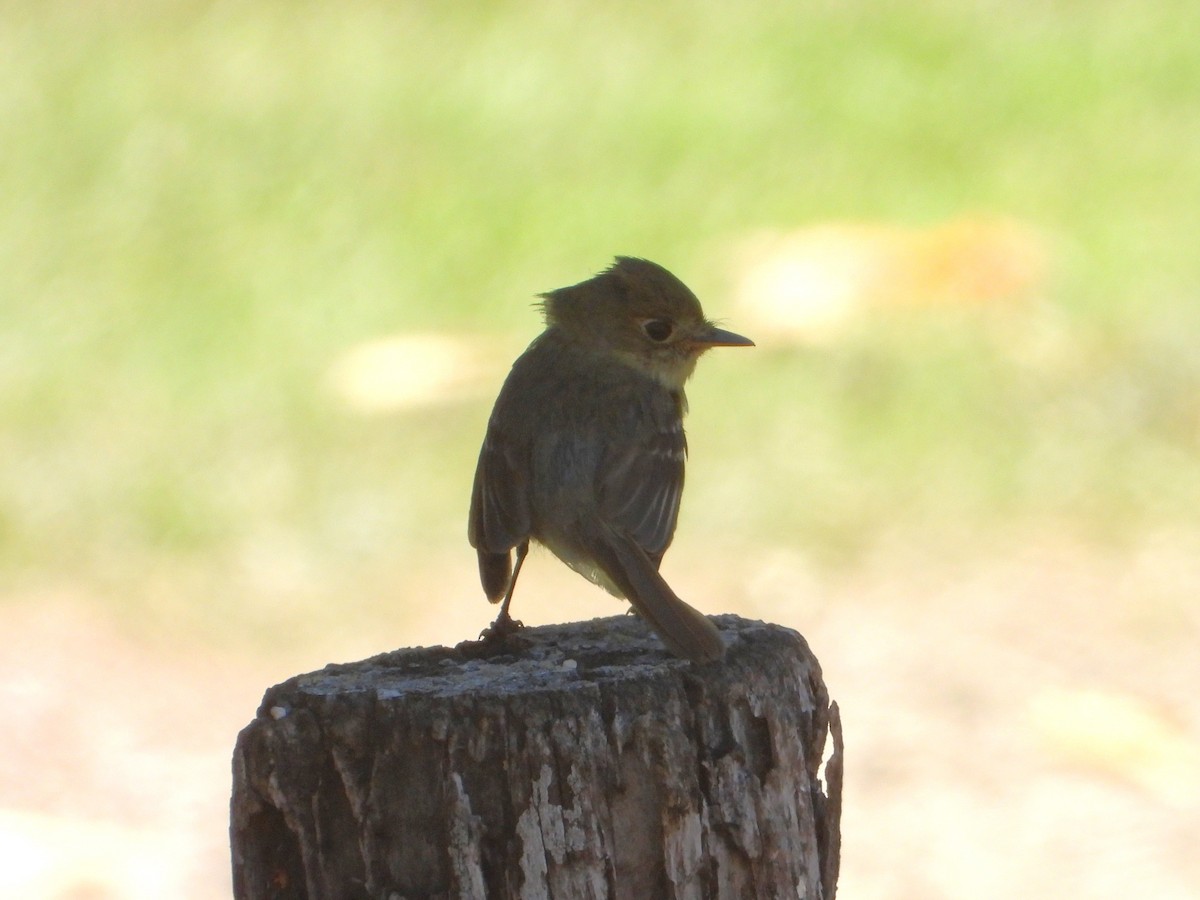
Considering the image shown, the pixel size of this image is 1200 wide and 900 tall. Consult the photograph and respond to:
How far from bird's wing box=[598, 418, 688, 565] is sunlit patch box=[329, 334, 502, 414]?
4.97 meters

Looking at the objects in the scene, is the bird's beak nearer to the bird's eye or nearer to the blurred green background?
the bird's eye

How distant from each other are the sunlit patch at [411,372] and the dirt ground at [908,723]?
5.37 feet

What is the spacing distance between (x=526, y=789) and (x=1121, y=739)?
4334 millimetres

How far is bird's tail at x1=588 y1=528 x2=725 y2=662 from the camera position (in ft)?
14.6

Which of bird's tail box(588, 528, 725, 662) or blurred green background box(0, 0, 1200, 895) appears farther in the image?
blurred green background box(0, 0, 1200, 895)

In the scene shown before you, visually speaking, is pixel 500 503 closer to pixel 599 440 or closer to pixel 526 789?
pixel 599 440

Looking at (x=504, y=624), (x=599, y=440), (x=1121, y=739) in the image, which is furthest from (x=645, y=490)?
(x=1121, y=739)

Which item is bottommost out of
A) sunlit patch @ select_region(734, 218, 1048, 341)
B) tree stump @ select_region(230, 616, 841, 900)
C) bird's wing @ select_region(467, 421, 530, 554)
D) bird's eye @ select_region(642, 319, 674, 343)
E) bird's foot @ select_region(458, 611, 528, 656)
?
tree stump @ select_region(230, 616, 841, 900)

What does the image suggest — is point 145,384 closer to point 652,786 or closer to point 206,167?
point 206,167

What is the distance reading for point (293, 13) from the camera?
14977 millimetres

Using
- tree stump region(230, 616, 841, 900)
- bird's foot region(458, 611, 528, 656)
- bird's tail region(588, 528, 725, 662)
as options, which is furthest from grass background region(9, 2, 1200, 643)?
tree stump region(230, 616, 841, 900)

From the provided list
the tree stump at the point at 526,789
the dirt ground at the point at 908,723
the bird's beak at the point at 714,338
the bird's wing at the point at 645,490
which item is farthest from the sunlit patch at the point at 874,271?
the tree stump at the point at 526,789

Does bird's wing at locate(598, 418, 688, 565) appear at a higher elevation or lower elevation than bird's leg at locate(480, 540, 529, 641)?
higher

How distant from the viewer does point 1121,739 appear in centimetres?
784
